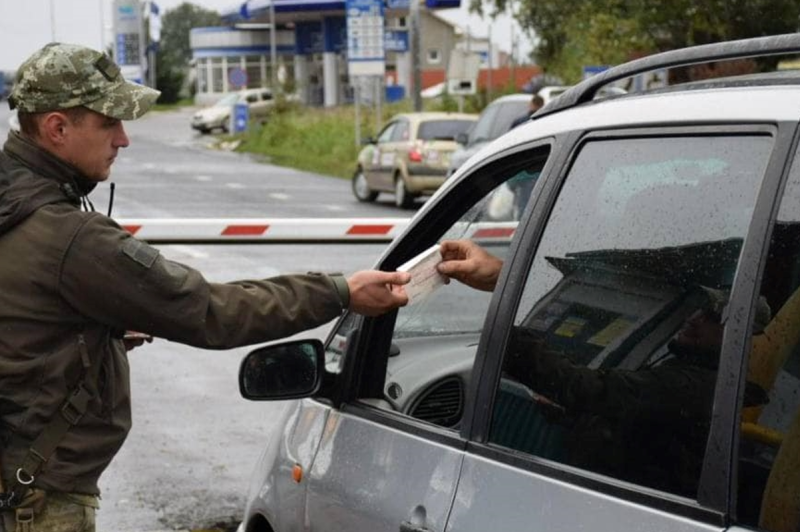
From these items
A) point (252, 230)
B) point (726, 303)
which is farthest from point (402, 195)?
point (726, 303)

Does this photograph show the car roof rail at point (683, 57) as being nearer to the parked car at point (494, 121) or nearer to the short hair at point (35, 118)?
the short hair at point (35, 118)

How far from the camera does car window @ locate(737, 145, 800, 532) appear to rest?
2.41 meters

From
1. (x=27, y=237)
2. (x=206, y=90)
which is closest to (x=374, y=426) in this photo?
(x=27, y=237)

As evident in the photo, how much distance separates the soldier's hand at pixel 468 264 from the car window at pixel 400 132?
25.0 m

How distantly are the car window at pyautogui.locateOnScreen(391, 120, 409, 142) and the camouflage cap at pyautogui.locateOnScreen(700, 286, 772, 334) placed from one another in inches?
1024

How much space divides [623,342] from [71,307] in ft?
4.41

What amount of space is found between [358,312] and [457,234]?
1.02ft

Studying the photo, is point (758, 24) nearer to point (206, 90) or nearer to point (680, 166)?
point (680, 166)

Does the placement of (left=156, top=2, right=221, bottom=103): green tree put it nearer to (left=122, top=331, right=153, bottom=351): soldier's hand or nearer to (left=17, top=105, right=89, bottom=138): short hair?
(left=122, top=331, right=153, bottom=351): soldier's hand

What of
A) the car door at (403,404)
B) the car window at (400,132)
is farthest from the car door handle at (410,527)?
the car window at (400,132)

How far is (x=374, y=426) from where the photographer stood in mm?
3652

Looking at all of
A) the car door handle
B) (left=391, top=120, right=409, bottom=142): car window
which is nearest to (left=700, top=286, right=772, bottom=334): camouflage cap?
the car door handle

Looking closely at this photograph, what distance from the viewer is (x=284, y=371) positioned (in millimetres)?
3896

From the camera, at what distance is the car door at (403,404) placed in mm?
3277
